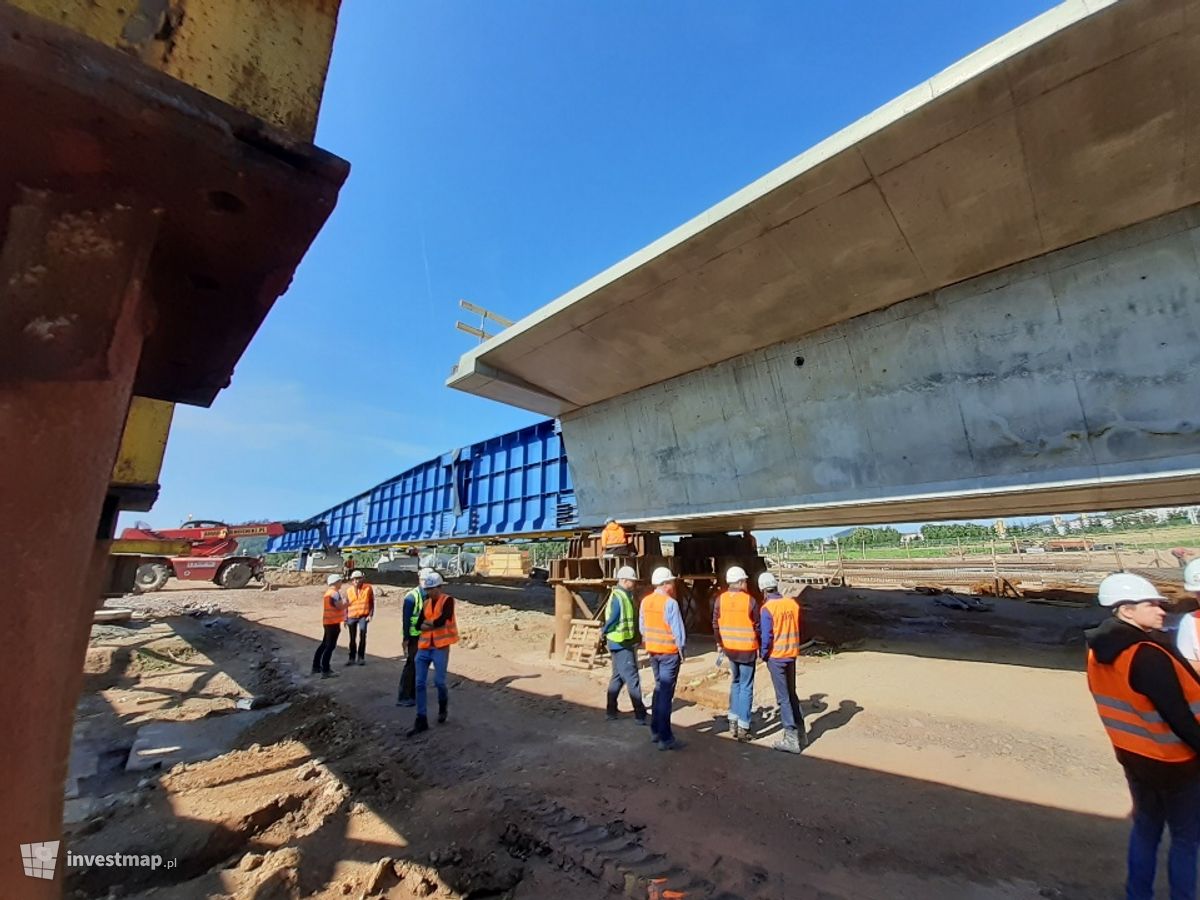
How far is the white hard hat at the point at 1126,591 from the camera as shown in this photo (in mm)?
2875

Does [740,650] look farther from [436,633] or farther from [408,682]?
[408,682]

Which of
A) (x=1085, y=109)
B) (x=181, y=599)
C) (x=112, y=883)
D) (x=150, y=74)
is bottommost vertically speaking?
(x=112, y=883)

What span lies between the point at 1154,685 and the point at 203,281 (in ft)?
14.3

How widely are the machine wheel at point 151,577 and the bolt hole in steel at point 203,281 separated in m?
24.3

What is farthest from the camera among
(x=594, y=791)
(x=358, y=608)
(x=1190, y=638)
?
(x=358, y=608)

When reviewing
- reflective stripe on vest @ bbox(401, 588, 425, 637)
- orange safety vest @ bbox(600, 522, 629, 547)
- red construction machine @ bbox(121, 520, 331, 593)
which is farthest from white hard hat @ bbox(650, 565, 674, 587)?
red construction machine @ bbox(121, 520, 331, 593)

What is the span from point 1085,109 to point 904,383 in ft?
9.73

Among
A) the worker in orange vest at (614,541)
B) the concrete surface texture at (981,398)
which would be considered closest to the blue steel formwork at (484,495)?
the worker in orange vest at (614,541)

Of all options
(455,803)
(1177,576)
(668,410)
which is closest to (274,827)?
(455,803)

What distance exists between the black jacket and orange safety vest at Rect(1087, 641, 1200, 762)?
0.02 m

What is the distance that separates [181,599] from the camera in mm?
19188

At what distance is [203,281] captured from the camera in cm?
131

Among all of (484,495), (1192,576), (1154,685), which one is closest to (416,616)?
(1154,685)

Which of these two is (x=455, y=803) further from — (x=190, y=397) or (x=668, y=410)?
(x=668, y=410)
